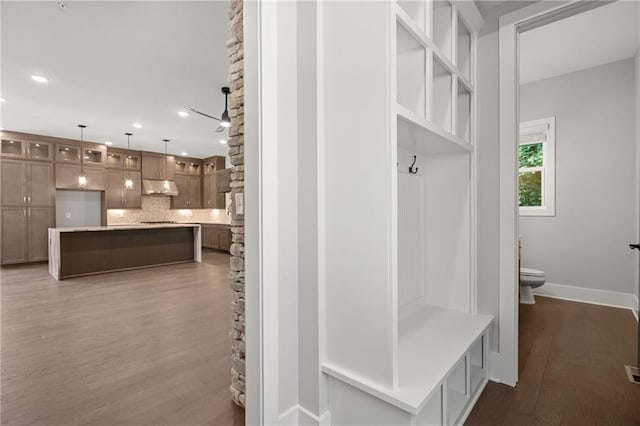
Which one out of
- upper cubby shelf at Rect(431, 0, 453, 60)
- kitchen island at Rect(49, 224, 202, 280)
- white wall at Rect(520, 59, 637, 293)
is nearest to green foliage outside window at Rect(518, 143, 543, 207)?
white wall at Rect(520, 59, 637, 293)

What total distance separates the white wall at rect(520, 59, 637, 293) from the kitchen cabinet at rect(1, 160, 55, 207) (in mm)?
9820

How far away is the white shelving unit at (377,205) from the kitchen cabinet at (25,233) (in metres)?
8.69

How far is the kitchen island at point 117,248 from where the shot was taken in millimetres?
5723

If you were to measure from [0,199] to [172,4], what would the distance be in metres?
7.16

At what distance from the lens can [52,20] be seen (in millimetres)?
2855

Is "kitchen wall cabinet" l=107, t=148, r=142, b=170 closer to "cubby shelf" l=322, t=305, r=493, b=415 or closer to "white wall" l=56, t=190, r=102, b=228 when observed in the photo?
"white wall" l=56, t=190, r=102, b=228

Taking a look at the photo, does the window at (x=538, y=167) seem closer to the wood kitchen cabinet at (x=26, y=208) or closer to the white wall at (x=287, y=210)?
the white wall at (x=287, y=210)

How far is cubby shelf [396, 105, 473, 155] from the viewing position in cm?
140

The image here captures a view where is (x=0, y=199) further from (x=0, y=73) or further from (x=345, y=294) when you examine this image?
(x=345, y=294)

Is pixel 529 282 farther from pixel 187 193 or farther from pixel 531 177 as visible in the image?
pixel 187 193

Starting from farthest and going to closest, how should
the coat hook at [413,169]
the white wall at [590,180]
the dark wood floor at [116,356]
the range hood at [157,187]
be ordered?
the range hood at [157,187]
the white wall at [590,180]
the coat hook at [413,169]
the dark wood floor at [116,356]

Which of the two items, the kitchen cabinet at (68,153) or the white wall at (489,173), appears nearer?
the white wall at (489,173)

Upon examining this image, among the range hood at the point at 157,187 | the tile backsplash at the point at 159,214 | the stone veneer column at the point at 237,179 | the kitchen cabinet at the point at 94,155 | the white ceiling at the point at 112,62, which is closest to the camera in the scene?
the stone veneer column at the point at 237,179

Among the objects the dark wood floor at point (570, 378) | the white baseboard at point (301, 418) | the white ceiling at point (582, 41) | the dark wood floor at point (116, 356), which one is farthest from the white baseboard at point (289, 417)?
the white ceiling at point (582, 41)
